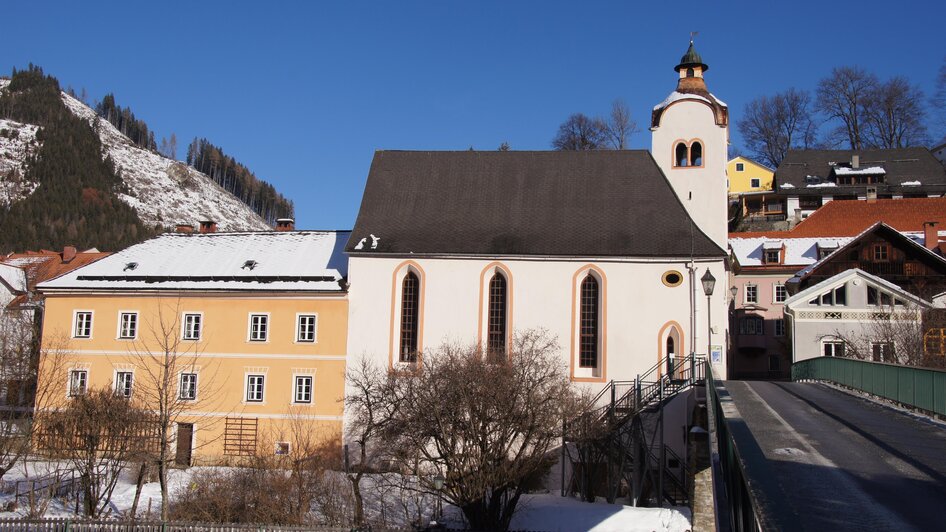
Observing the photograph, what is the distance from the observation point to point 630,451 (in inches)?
1136

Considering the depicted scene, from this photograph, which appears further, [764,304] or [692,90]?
[764,304]

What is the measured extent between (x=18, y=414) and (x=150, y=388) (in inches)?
A: 378

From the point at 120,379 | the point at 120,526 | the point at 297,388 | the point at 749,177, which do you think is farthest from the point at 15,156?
the point at 120,526

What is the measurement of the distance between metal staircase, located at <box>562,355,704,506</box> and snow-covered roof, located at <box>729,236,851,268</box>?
71.4ft

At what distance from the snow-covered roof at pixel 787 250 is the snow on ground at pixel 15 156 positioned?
121 m

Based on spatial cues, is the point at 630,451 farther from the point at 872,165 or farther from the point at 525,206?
the point at 872,165

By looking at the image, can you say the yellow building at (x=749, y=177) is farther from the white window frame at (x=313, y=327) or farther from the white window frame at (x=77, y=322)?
the white window frame at (x=77, y=322)

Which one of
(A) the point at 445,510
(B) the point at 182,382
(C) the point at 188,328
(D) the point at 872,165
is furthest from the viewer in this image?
(D) the point at 872,165


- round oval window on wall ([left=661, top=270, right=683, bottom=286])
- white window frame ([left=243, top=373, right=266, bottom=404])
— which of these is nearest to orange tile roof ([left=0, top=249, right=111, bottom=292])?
white window frame ([left=243, top=373, right=266, bottom=404])

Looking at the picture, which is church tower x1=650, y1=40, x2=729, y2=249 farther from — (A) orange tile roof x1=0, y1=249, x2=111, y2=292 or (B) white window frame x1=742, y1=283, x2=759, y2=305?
(A) orange tile roof x1=0, y1=249, x2=111, y2=292

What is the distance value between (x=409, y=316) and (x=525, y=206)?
21.2ft

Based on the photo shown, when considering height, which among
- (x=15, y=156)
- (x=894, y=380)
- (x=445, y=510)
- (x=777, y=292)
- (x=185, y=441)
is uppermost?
(x=15, y=156)

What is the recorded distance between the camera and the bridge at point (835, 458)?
8336 mm

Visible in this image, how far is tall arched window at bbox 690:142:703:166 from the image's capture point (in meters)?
36.0
